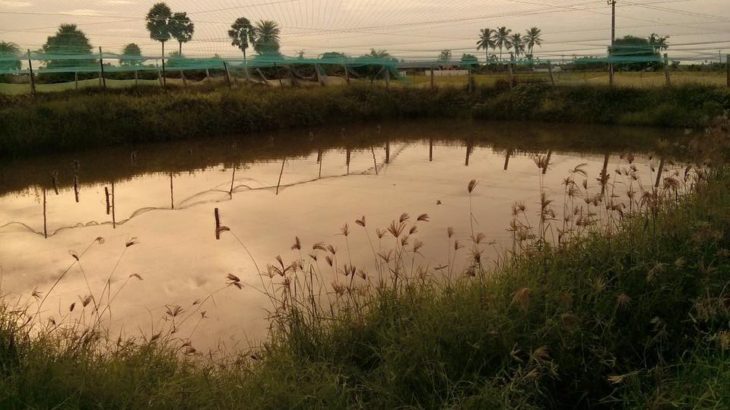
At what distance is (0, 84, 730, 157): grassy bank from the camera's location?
32.3 feet

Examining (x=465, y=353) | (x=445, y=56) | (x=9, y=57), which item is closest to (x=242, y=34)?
(x=445, y=56)

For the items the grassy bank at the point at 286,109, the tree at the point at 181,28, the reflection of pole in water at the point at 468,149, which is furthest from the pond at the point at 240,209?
the tree at the point at 181,28

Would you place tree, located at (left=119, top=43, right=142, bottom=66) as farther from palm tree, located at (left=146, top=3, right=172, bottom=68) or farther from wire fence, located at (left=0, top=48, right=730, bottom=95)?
palm tree, located at (left=146, top=3, right=172, bottom=68)

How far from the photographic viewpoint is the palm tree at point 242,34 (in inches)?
679

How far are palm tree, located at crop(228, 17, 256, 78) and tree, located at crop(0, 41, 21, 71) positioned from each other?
216 inches

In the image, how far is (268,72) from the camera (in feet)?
58.9

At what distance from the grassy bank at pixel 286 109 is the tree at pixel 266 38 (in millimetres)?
3535

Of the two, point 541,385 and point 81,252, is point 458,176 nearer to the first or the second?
point 81,252

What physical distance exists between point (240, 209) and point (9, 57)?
7.47 metres

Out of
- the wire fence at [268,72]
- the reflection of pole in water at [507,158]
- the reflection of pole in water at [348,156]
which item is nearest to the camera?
the reflection of pole in water at [507,158]

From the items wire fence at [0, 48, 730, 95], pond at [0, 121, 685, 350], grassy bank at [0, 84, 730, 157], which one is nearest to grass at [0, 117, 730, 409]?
pond at [0, 121, 685, 350]

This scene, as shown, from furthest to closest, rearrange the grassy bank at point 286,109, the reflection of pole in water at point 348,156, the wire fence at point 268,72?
the wire fence at point 268,72 → the grassy bank at point 286,109 → the reflection of pole in water at point 348,156

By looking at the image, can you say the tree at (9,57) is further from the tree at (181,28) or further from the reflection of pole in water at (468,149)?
the reflection of pole in water at (468,149)

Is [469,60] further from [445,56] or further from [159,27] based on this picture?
[159,27]
